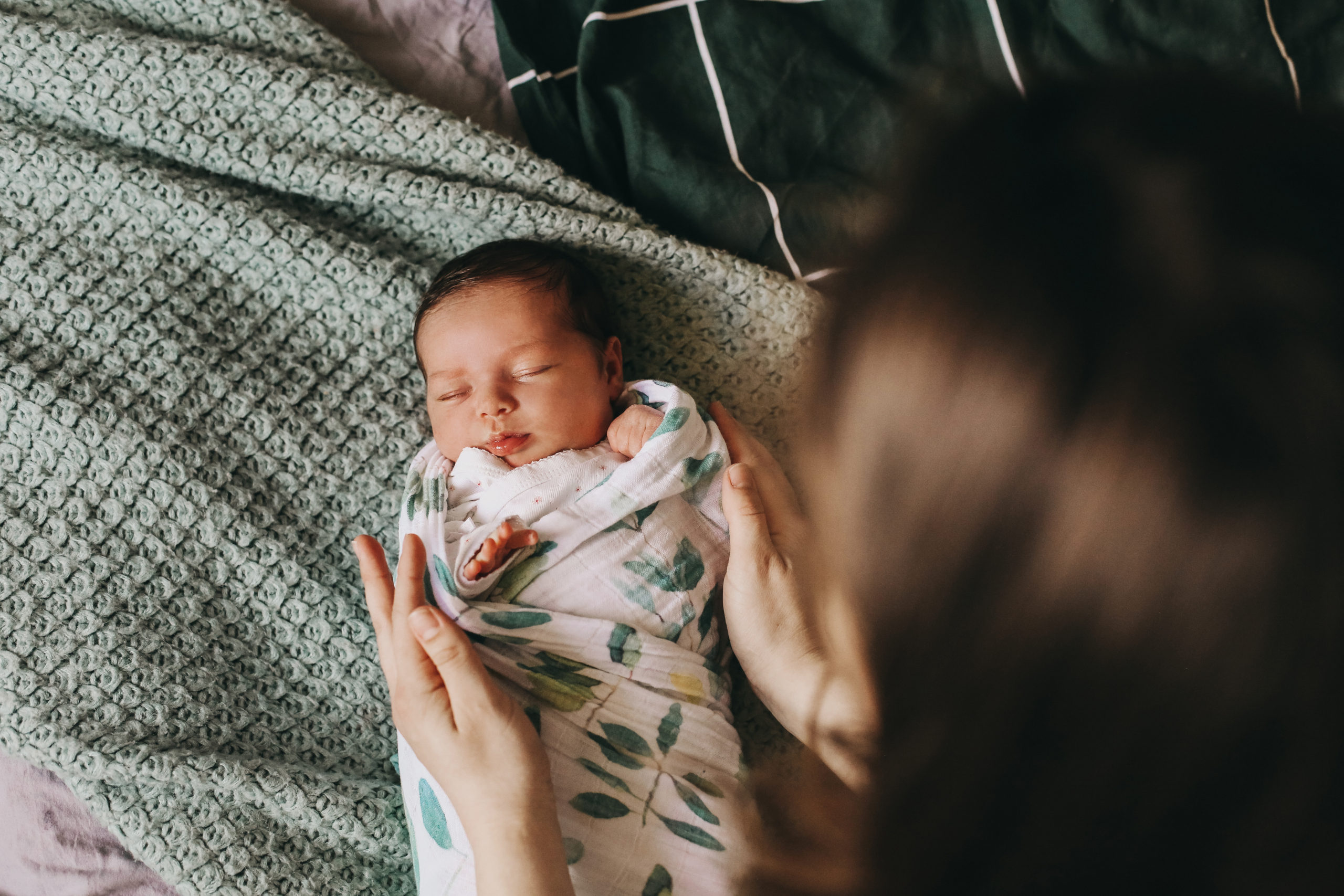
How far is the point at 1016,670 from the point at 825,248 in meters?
0.79

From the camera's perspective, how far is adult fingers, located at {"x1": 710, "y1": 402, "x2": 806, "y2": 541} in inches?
41.6

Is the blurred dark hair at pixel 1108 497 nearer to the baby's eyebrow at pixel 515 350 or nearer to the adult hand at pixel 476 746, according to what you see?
the adult hand at pixel 476 746

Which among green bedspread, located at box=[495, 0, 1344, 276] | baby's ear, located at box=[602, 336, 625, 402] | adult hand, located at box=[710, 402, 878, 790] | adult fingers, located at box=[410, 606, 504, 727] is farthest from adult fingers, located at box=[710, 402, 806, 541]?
adult fingers, located at box=[410, 606, 504, 727]

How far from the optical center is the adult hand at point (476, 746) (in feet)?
2.55

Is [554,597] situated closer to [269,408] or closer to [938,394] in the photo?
[269,408]

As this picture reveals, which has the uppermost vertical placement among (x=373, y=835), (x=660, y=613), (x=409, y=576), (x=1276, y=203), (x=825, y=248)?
(x=1276, y=203)

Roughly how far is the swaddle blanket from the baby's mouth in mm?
12

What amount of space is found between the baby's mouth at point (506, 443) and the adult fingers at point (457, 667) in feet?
0.87

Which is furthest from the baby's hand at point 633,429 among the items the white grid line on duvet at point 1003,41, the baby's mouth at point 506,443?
the white grid line on duvet at point 1003,41

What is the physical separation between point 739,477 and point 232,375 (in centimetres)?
67

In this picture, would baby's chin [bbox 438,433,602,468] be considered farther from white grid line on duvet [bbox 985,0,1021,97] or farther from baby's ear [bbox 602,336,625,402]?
white grid line on duvet [bbox 985,0,1021,97]

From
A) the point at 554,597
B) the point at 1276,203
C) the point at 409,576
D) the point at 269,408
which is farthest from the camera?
the point at 269,408

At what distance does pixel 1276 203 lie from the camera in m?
0.46

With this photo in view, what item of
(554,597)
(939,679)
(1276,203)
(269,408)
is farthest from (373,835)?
(1276,203)
